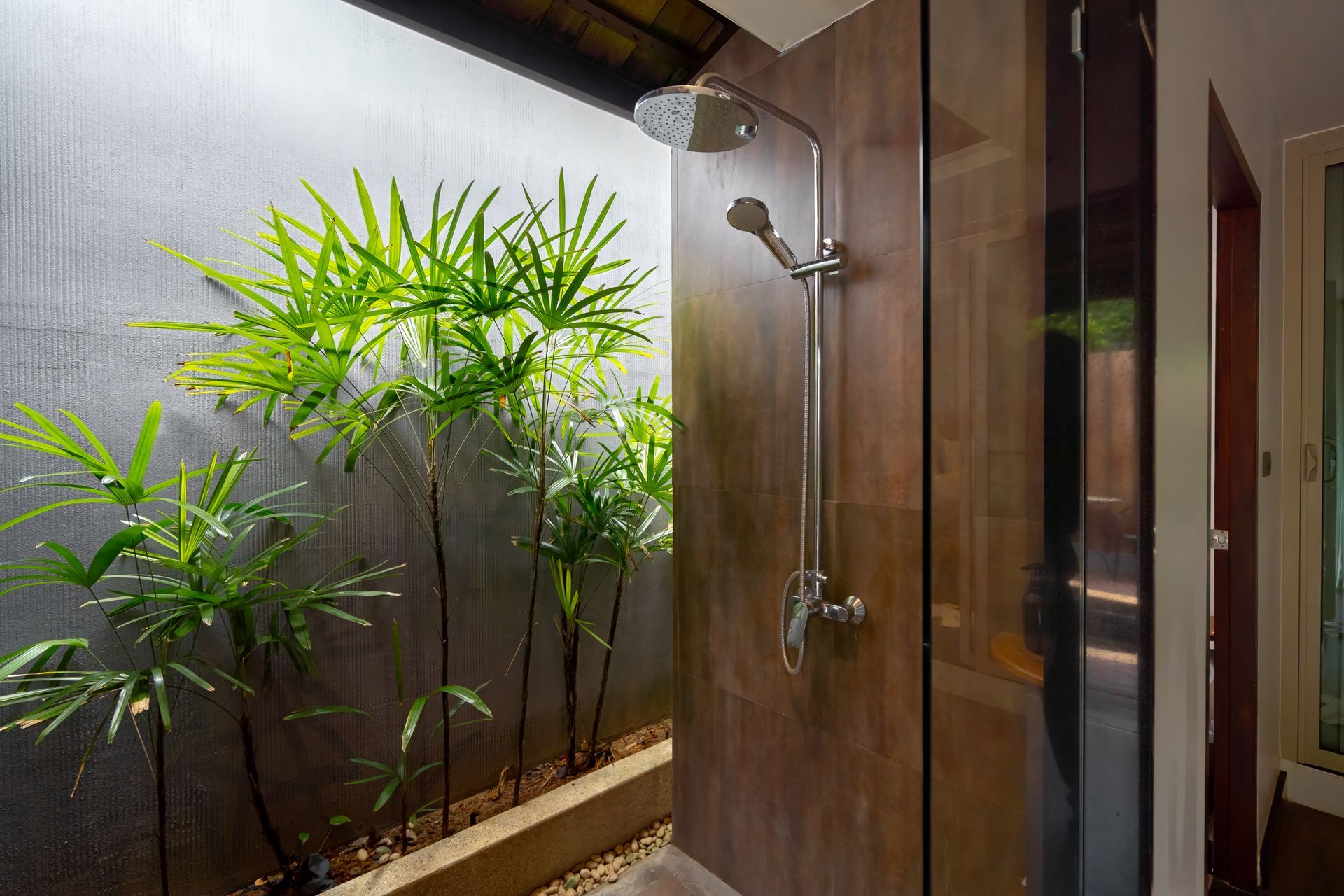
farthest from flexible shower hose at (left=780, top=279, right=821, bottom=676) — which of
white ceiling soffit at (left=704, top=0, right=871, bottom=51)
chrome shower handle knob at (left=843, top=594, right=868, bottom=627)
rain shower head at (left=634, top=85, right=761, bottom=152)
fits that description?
white ceiling soffit at (left=704, top=0, right=871, bottom=51)

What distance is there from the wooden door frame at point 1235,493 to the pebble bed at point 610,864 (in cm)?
142

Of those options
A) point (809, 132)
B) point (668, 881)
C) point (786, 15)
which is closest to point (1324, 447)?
point (809, 132)

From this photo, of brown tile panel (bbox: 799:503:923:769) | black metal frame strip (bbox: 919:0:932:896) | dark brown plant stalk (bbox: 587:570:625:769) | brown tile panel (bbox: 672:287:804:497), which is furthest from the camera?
dark brown plant stalk (bbox: 587:570:625:769)

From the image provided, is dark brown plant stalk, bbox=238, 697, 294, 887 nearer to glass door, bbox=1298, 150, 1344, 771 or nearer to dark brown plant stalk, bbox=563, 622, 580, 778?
dark brown plant stalk, bbox=563, 622, 580, 778

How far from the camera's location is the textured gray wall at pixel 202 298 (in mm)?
1298

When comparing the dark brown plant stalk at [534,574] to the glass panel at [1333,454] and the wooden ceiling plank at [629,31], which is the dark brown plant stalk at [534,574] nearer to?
the wooden ceiling plank at [629,31]

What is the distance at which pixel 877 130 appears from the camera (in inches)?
51.5

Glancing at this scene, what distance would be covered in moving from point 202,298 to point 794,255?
1.49 meters

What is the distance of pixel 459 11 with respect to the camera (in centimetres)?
161

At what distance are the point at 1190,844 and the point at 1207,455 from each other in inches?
23.6

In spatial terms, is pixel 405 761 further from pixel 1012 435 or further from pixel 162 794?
pixel 1012 435

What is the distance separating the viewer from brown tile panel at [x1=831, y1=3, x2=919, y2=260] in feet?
4.11

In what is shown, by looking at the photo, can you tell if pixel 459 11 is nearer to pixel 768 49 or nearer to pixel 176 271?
pixel 768 49

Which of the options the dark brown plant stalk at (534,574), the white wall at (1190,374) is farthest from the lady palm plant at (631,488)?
the white wall at (1190,374)
